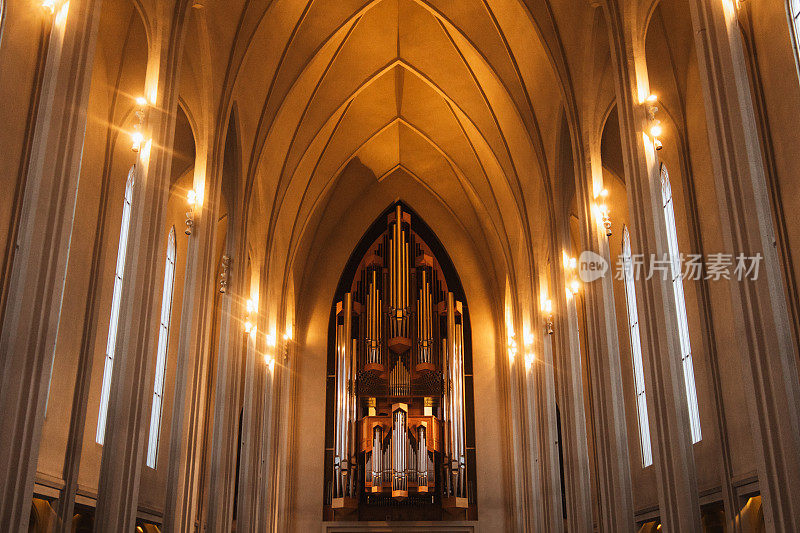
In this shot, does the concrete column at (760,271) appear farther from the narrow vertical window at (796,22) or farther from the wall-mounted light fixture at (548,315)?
the wall-mounted light fixture at (548,315)

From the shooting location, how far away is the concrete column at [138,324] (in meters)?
9.42

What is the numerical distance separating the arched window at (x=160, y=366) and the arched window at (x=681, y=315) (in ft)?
35.4

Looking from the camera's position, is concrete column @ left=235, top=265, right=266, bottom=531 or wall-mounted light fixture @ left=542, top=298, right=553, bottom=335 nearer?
concrete column @ left=235, top=265, right=266, bottom=531

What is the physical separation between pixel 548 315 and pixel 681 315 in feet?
11.4

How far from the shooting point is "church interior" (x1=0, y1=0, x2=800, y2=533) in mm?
8023

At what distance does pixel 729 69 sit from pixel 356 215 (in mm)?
16761

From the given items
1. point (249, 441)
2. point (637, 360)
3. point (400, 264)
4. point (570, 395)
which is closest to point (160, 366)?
point (249, 441)

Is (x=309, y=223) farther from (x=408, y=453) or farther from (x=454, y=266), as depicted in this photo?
(x=408, y=453)

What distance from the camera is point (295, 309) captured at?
75.7 feet

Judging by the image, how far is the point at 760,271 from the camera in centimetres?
728

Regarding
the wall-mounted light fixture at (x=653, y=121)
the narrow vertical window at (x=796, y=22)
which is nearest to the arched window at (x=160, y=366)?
the wall-mounted light fixture at (x=653, y=121)

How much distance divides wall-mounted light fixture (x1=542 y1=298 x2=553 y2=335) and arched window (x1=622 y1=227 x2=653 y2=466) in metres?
1.67

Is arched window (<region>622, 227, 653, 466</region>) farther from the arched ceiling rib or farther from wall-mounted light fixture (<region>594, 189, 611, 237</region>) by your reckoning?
wall-mounted light fixture (<region>594, 189, 611, 237</region>)

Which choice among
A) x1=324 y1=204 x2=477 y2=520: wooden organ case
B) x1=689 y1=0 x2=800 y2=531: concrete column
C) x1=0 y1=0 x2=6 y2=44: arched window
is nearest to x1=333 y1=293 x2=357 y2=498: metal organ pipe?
x1=324 y1=204 x2=477 y2=520: wooden organ case
